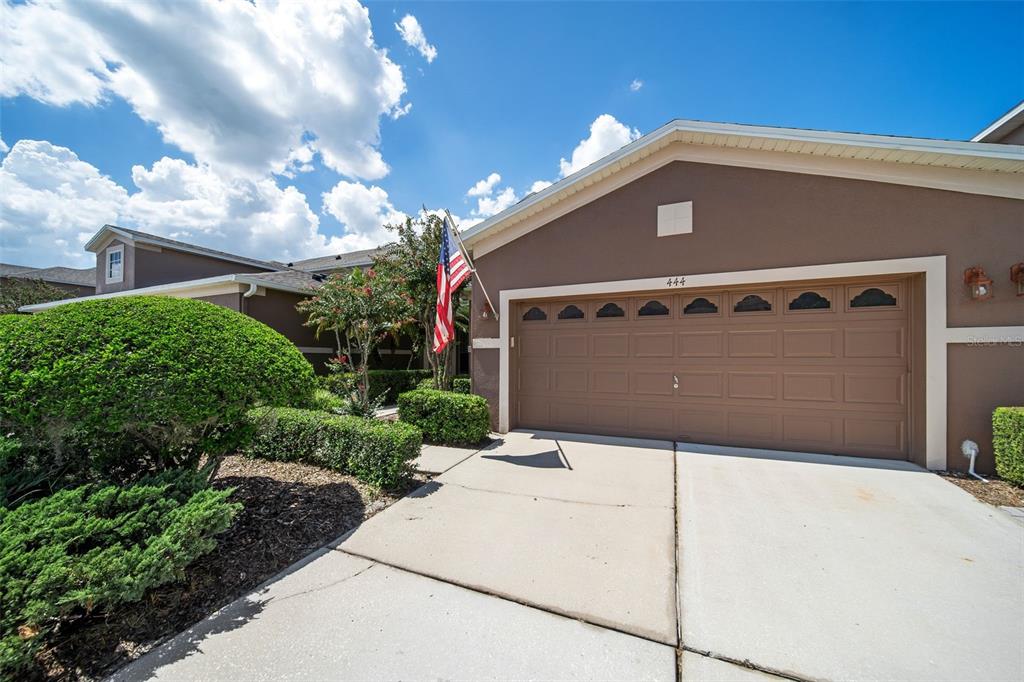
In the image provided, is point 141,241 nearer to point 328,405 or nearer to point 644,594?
point 328,405

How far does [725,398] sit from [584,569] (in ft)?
14.1

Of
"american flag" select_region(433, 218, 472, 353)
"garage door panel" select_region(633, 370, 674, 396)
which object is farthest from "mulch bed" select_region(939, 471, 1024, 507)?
"american flag" select_region(433, 218, 472, 353)

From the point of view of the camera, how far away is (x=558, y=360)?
7.12 meters

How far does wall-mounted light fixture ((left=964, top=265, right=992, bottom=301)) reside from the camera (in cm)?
463

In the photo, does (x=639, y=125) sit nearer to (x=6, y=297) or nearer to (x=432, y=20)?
(x=432, y=20)

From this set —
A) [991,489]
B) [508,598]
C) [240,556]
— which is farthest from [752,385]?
[240,556]

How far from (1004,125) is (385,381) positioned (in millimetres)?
14530

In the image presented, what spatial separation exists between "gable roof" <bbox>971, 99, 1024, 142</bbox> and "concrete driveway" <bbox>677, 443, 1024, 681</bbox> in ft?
24.4

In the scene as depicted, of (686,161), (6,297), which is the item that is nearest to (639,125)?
(686,161)

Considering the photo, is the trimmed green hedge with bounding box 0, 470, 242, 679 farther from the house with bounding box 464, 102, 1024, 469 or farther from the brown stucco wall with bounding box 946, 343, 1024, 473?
the brown stucco wall with bounding box 946, 343, 1024, 473

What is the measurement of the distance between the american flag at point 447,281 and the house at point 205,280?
548 cm

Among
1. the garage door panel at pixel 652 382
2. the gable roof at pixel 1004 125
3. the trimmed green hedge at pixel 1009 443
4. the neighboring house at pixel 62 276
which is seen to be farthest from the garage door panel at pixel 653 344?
the neighboring house at pixel 62 276

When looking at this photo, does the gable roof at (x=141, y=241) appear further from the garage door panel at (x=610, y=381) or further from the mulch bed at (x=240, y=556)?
the garage door panel at (x=610, y=381)

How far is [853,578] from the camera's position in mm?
2707
